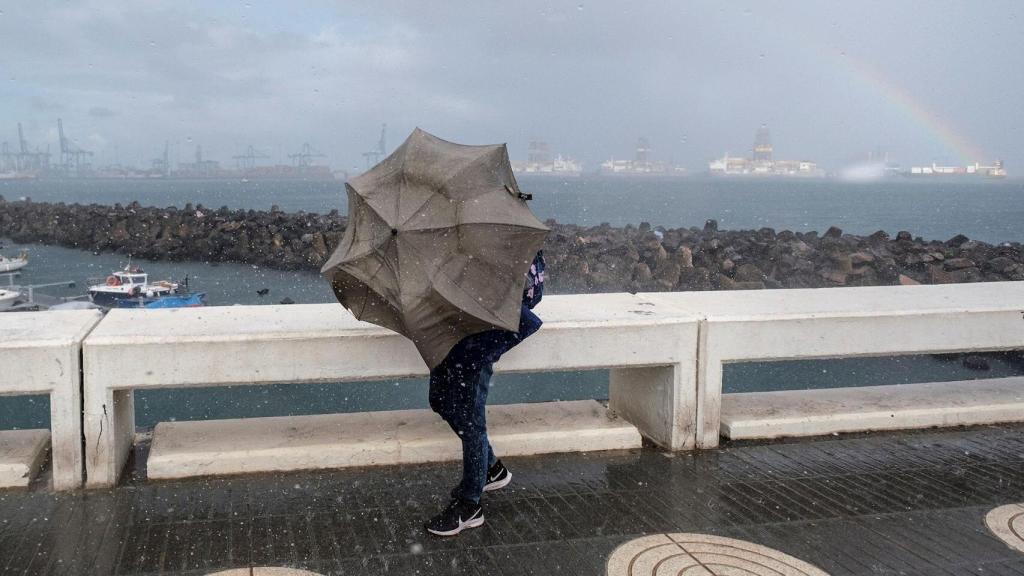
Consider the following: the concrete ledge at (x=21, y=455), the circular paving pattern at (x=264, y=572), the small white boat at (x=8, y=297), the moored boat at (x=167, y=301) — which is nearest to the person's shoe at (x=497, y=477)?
the circular paving pattern at (x=264, y=572)

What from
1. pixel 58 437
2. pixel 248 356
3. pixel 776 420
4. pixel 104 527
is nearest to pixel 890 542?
pixel 776 420

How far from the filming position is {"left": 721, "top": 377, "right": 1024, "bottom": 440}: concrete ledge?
18.3 feet

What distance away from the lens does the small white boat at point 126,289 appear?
5084cm

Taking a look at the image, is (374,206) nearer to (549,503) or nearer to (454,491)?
(454,491)

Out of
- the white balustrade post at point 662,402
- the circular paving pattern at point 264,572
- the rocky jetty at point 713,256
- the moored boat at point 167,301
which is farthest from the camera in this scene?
the moored boat at point 167,301

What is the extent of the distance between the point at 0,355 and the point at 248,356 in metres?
1.12

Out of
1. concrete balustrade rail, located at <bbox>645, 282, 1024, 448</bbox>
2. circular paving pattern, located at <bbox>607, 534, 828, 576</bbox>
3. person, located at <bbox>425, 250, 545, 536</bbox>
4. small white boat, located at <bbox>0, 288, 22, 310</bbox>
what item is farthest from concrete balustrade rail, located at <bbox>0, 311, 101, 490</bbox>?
small white boat, located at <bbox>0, 288, 22, 310</bbox>

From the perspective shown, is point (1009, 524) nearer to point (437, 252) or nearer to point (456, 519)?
point (456, 519)

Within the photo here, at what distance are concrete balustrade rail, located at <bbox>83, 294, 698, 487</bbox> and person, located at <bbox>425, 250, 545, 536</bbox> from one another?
0.61m

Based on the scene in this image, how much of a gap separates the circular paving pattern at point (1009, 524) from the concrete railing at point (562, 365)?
1.16 meters

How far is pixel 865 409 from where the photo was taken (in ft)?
19.2

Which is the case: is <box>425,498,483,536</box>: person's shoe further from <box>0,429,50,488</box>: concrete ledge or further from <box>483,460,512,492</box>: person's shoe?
<box>0,429,50,488</box>: concrete ledge

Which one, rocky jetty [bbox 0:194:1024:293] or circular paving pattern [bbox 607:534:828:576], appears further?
rocky jetty [bbox 0:194:1024:293]

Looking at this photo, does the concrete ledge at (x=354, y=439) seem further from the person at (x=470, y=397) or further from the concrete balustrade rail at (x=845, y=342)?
the person at (x=470, y=397)
